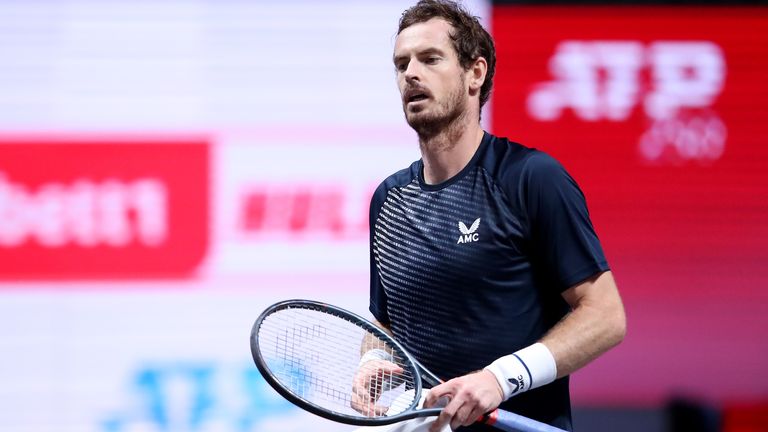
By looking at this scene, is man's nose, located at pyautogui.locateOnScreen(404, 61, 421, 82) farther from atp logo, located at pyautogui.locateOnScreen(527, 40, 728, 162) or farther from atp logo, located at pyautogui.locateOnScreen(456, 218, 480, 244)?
atp logo, located at pyautogui.locateOnScreen(527, 40, 728, 162)

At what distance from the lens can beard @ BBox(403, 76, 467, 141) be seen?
95.4 inches

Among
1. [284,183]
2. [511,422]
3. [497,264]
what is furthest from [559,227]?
[284,183]

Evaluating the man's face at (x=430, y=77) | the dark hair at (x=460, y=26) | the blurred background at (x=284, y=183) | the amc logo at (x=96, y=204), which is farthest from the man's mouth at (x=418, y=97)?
Answer: the amc logo at (x=96, y=204)

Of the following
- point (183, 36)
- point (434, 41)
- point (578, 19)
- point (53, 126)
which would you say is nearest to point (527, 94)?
point (578, 19)

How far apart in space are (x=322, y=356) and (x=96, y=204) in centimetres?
292

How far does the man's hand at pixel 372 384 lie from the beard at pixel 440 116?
54 centimetres

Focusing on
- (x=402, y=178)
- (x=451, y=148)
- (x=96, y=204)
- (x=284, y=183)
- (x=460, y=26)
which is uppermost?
(x=460, y=26)

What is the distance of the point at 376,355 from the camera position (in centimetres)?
243

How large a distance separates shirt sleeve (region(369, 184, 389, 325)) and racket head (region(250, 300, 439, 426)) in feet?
0.43

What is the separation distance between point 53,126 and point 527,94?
236cm

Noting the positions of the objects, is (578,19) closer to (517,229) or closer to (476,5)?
(476,5)

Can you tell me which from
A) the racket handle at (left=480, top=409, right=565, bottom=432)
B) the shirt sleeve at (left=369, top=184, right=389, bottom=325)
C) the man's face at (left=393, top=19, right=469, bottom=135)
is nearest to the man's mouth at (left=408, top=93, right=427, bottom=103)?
the man's face at (left=393, top=19, right=469, bottom=135)

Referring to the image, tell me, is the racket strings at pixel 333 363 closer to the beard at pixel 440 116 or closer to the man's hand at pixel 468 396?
the man's hand at pixel 468 396

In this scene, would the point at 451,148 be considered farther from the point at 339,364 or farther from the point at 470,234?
the point at 339,364
